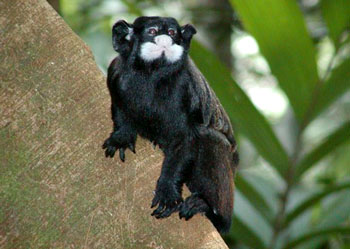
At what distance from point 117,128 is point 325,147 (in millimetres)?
1153

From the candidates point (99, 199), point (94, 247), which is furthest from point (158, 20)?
point (94, 247)

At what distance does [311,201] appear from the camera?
2.90 metres

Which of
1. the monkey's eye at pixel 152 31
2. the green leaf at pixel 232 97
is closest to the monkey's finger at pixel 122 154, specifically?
the monkey's eye at pixel 152 31

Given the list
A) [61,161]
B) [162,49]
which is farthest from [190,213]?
[162,49]

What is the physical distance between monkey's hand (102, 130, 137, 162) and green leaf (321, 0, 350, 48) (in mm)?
1126

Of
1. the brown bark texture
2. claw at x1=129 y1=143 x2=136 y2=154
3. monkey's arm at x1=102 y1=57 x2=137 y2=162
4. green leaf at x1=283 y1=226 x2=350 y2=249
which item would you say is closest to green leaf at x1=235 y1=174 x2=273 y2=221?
green leaf at x1=283 y1=226 x2=350 y2=249

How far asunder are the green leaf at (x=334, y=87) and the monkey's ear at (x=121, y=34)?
1010 mm

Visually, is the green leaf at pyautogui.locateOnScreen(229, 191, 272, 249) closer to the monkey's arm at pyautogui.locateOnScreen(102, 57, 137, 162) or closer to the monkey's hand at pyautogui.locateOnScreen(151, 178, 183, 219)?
the monkey's hand at pyautogui.locateOnScreen(151, 178, 183, 219)

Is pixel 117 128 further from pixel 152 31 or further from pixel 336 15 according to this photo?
pixel 336 15

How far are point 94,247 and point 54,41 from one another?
709mm

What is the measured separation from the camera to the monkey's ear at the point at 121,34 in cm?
234

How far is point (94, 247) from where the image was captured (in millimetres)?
1725

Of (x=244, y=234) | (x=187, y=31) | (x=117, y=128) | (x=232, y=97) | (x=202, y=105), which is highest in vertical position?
(x=187, y=31)

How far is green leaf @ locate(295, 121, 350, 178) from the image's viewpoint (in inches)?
109
